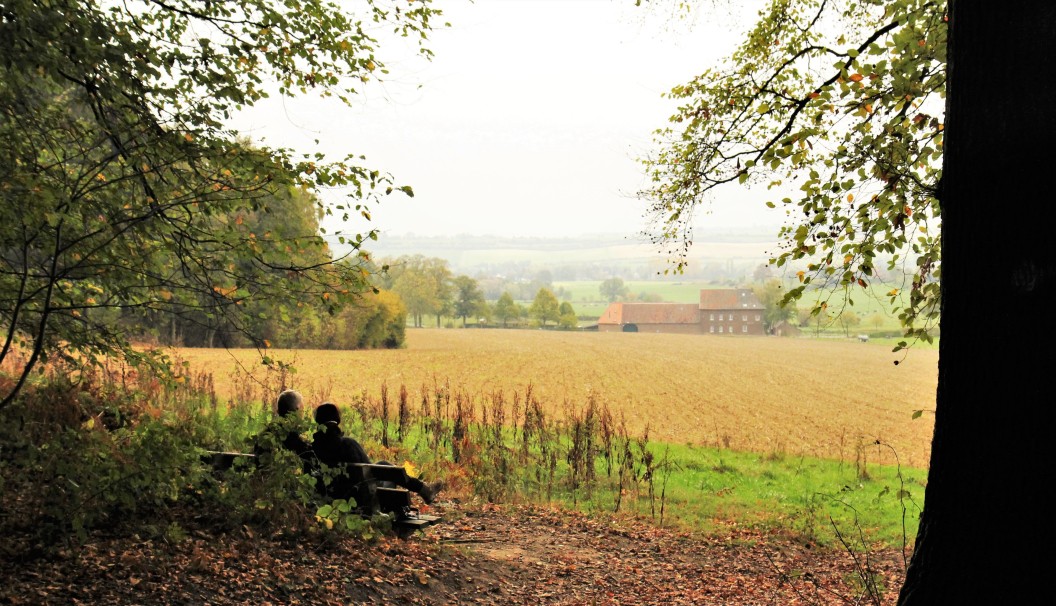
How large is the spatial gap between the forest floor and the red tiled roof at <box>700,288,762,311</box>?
123165 millimetres

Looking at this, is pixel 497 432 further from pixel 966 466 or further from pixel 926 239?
pixel 966 466

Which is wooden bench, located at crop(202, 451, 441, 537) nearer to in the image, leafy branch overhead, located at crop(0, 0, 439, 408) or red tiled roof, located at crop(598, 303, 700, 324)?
leafy branch overhead, located at crop(0, 0, 439, 408)

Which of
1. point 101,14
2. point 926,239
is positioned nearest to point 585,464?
point 926,239

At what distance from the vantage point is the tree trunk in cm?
277

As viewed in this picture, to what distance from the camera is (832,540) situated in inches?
407

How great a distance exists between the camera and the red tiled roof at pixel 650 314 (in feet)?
436

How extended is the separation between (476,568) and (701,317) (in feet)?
424

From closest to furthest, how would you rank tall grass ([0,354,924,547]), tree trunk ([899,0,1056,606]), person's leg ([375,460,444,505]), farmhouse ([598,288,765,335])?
tree trunk ([899,0,1056,606])
tall grass ([0,354,924,547])
person's leg ([375,460,444,505])
farmhouse ([598,288,765,335])

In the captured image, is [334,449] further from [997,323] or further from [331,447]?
[997,323]

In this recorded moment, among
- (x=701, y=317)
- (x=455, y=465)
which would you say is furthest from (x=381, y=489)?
(x=701, y=317)

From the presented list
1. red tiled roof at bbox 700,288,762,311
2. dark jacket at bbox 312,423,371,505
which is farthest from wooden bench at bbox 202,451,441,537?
red tiled roof at bbox 700,288,762,311

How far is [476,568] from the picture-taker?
7.05m

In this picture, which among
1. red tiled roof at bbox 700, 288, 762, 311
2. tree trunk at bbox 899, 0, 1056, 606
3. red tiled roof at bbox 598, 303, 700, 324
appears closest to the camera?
tree trunk at bbox 899, 0, 1056, 606

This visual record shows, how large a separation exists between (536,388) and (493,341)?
1668 inches
